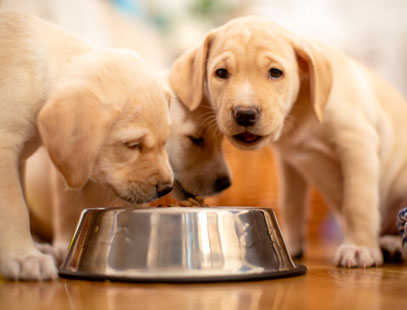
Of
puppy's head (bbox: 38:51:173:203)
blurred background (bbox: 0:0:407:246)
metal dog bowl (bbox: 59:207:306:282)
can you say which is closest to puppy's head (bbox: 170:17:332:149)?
puppy's head (bbox: 38:51:173:203)

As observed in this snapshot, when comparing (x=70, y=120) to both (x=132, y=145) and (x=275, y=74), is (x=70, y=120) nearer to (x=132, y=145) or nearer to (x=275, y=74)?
(x=132, y=145)

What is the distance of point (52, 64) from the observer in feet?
4.97

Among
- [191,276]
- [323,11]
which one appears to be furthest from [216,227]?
[323,11]

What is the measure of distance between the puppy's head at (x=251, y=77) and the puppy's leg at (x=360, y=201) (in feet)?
0.70

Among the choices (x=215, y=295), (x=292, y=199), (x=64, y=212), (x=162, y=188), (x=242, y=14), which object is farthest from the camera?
(x=242, y=14)

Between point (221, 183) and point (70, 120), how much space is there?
29.3 inches

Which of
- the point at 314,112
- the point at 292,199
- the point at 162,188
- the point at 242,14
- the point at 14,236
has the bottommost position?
the point at 292,199

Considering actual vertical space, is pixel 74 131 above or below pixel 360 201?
above

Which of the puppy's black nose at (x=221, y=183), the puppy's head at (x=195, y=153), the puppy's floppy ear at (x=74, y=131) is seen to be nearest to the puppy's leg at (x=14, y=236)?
the puppy's floppy ear at (x=74, y=131)

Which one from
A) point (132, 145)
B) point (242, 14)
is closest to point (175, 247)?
point (132, 145)

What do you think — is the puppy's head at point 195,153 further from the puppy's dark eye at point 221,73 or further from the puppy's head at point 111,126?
the puppy's head at point 111,126

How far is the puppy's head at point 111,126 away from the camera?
1.34 meters

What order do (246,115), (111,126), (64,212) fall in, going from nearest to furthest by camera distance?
(111,126), (246,115), (64,212)

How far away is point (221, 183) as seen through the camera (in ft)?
6.34
